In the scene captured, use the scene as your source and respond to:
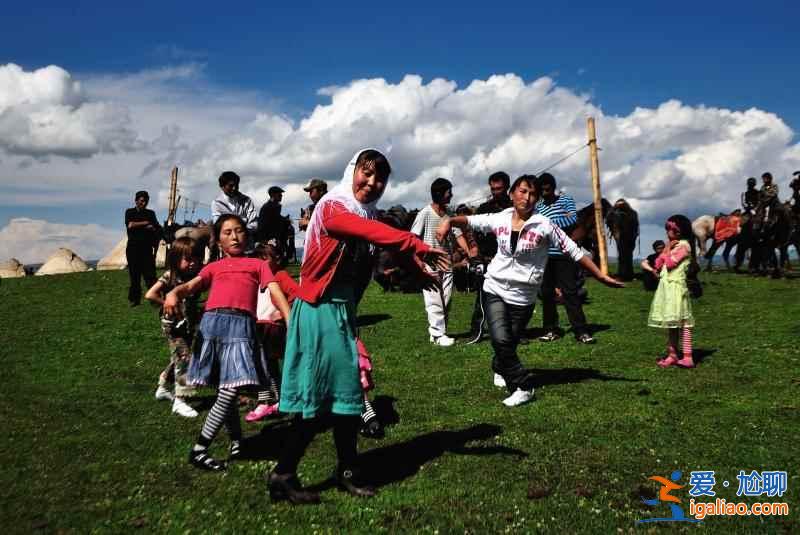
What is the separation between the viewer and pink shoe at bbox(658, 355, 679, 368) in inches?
341

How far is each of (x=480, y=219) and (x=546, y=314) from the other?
4627 millimetres

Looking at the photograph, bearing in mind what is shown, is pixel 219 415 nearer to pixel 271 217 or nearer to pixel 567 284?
pixel 567 284

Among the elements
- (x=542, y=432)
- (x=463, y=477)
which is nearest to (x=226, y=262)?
(x=463, y=477)

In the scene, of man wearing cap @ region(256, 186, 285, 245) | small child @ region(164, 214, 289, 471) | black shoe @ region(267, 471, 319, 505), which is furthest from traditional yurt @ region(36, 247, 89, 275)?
black shoe @ region(267, 471, 319, 505)

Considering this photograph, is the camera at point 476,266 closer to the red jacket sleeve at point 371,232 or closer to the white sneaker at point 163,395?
the red jacket sleeve at point 371,232

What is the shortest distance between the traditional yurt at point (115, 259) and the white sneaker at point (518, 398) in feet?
92.9

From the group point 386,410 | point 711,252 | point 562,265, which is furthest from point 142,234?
point 711,252

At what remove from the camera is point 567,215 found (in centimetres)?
1045

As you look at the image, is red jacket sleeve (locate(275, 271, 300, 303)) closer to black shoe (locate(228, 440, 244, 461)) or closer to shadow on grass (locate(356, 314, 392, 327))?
black shoe (locate(228, 440, 244, 461))

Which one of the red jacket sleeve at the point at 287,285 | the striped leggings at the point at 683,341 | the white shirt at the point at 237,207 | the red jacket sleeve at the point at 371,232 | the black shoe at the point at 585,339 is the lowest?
the black shoe at the point at 585,339

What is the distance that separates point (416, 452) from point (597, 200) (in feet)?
51.0

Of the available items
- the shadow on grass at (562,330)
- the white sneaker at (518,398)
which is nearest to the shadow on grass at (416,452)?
the white sneaker at (518,398)

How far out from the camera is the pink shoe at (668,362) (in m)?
8.67

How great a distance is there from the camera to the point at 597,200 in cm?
1936
